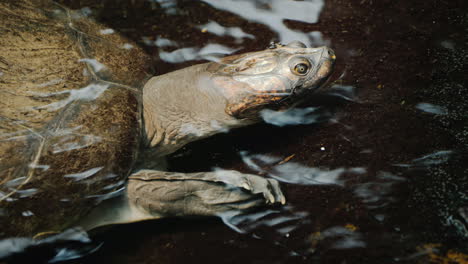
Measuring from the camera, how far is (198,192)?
2125 mm

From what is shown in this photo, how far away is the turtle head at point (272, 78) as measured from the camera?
225 centimetres

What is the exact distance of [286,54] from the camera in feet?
7.59

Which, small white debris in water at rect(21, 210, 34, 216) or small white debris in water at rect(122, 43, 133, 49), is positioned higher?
small white debris in water at rect(122, 43, 133, 49)

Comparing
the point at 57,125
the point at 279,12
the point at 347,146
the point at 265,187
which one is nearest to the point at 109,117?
the point at 57,125

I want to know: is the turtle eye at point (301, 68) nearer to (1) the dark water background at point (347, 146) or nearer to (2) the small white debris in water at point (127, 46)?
(1) the dark water background at point (347, 146)

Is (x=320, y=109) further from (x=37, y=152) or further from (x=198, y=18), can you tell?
(x=37, y=152)

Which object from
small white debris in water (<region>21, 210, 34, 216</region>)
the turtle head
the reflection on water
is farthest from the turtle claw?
the reflection on water

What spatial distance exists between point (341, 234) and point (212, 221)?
2.49ft

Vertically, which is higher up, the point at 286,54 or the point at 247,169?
the point at 286,54

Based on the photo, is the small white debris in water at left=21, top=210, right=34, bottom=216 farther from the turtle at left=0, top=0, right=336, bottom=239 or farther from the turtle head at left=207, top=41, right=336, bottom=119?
the turtle head at left=207, top=41, right=336, bottom=119

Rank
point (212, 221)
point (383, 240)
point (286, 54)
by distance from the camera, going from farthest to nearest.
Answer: point (286, 54) < point (212, 221) < point (383, 240)

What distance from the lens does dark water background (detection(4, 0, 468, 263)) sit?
1.80m

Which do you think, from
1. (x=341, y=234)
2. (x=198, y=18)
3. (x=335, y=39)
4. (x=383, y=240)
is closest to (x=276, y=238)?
(x=341, y=234)

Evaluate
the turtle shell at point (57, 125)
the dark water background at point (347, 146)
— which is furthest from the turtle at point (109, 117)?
the dark water background at point (347, 146)
